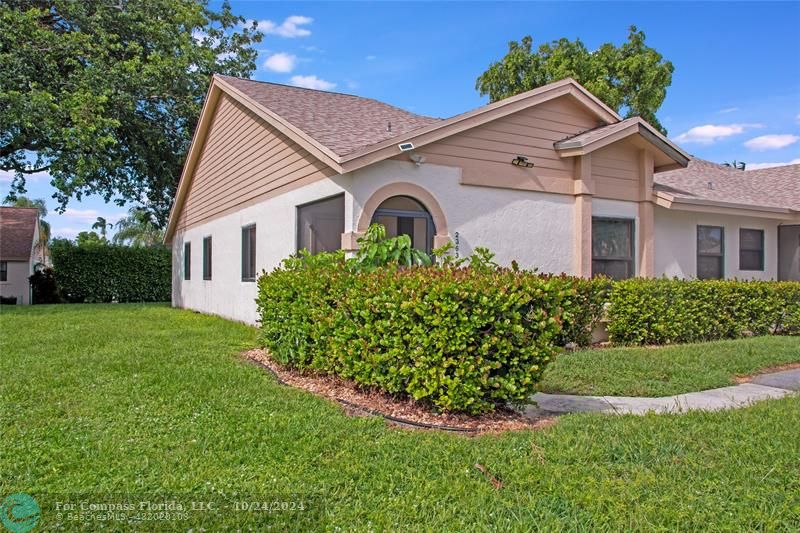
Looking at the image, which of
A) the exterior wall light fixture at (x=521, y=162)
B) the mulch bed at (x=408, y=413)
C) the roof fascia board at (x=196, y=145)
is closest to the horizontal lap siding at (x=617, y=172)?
the exterior wall light fixture at (x=521, y=162)

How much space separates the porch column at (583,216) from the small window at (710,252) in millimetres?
3467

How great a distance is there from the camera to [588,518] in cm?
307

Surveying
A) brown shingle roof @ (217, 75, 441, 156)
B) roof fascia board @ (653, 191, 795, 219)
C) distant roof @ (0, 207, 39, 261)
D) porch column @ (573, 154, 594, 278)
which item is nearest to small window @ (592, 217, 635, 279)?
porch column @ (573, 154, 594, 278)

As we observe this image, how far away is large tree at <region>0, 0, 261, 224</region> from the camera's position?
16219 mm

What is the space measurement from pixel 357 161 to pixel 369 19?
4.91 metres

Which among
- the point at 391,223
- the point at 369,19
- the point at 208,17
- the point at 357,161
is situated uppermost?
the point at 208,17

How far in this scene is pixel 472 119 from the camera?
927 centimetres

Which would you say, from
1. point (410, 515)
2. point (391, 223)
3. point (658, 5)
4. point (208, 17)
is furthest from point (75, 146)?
point (410, 515)

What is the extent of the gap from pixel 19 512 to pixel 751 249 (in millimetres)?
14490

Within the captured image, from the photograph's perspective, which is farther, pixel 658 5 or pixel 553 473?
pixel 658 5

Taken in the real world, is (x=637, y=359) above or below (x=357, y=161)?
below

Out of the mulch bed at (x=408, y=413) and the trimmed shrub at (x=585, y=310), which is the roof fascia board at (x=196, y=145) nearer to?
the trimmed shrub at (x=585, y=310)

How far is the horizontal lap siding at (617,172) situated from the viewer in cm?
1067

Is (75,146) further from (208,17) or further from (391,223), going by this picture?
(391,223)
